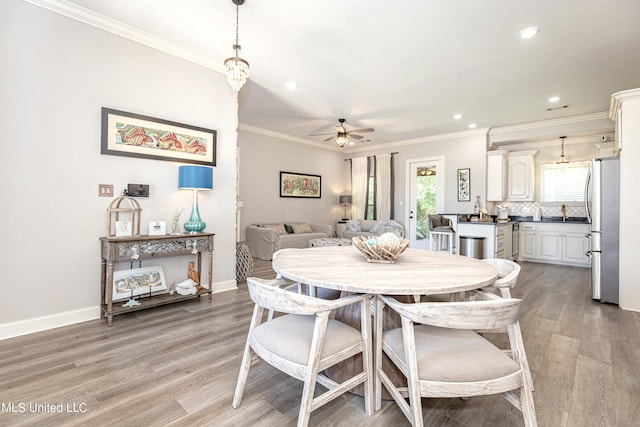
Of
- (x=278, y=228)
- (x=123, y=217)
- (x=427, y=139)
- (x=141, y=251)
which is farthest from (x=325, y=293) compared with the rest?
(x=427, y=139)

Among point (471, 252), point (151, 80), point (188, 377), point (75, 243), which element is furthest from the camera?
point (471, 252)

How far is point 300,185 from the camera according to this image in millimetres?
7504

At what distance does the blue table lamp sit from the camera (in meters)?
3.07

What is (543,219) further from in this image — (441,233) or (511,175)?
(441,233)

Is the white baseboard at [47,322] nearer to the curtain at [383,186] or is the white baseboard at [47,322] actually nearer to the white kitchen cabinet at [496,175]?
the curtain at [383,186]

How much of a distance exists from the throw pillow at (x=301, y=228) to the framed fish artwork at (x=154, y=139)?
3508mm

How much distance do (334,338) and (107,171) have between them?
2.72 metres

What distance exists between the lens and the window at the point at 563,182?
5883 millimetres

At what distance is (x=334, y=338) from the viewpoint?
1.44 m

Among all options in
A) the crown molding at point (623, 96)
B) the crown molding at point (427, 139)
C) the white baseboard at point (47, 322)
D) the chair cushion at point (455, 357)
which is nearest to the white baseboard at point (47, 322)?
the white baseboard at point (47, 322)

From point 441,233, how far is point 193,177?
446 cm

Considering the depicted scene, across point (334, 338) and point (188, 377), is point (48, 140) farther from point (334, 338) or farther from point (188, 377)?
point (334, 338)

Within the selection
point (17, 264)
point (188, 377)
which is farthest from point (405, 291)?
point (17, 264)

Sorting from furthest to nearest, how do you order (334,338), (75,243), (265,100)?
(265,100) → (75,243) → (334,338)
